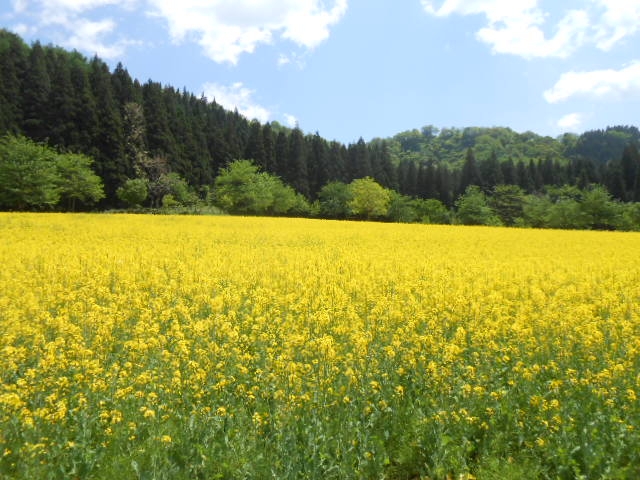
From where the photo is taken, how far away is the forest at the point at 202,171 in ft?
165

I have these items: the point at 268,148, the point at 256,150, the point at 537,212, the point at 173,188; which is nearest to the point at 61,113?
the point at 173,188

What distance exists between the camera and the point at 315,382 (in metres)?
5.01

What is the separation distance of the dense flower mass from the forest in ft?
137

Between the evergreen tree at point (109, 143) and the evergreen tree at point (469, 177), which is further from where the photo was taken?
the evergreen tree at point (469, 177)

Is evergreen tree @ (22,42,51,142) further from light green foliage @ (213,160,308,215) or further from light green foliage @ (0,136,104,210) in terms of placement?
light green foliage @ (213,160,308,215)

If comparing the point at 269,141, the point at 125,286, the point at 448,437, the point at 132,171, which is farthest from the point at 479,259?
the point at 269,141

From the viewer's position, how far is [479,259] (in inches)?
615

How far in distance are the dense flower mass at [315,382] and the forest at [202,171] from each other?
41.8 metres

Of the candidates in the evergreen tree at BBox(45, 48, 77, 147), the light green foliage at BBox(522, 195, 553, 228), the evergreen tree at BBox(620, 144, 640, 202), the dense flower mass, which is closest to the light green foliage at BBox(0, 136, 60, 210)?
the evergreen tree at BBox(45, 48, 77, 147)

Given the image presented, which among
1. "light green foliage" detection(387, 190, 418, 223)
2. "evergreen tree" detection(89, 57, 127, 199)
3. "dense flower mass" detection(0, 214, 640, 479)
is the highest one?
"evergreen tree" detection(89, 57, 127, 199)

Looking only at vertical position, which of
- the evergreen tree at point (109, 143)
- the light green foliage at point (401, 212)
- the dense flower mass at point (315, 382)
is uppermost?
the evergreen tree at point (109, 143)

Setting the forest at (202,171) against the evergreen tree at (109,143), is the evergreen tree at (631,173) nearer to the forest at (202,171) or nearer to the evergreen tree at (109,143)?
the forest at (202,171)

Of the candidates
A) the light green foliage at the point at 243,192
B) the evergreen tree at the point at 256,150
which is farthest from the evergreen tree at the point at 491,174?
the light green foliage at the point at 243,192

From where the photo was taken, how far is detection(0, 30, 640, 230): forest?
5019cm
